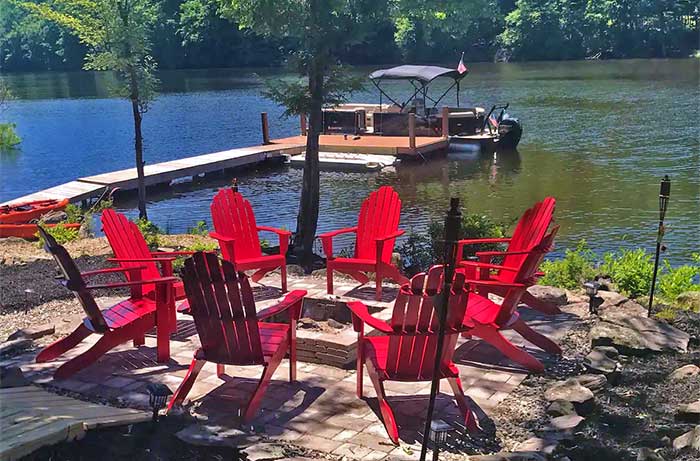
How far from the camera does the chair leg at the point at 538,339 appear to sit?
461cm

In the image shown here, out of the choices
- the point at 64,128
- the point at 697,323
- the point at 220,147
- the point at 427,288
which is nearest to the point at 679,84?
the point at 220,147

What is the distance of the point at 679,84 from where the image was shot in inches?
1314

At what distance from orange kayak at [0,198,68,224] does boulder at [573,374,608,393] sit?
893 cm

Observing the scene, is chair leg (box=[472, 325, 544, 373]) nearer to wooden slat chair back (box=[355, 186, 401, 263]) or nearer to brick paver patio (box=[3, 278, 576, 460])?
brick paver patio (box=[3, 278, 576, 460])

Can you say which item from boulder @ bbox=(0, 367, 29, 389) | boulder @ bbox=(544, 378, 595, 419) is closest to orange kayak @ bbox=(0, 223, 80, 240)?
boulder @ bbox=(0, 367, 29, 389)

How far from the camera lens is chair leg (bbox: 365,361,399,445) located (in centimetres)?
349

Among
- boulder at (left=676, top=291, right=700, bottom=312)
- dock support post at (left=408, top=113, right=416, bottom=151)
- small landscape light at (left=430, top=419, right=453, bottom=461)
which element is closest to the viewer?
small landscape light at (left=430, top=419, right=453, bottom=461)

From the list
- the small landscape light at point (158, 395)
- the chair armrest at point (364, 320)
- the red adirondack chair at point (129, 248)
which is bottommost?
the small landscape light at point (158, 395)

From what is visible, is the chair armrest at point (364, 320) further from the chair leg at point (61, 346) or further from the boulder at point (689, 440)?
the chair leg at point (61, 346)

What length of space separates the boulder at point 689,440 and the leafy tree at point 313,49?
5280mm

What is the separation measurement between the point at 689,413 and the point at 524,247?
5.54 feet

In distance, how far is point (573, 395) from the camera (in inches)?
152

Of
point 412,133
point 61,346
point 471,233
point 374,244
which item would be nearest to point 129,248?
point 61,346

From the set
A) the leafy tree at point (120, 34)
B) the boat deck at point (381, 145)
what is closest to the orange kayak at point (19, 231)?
the leafy tree at point (120, 34)
